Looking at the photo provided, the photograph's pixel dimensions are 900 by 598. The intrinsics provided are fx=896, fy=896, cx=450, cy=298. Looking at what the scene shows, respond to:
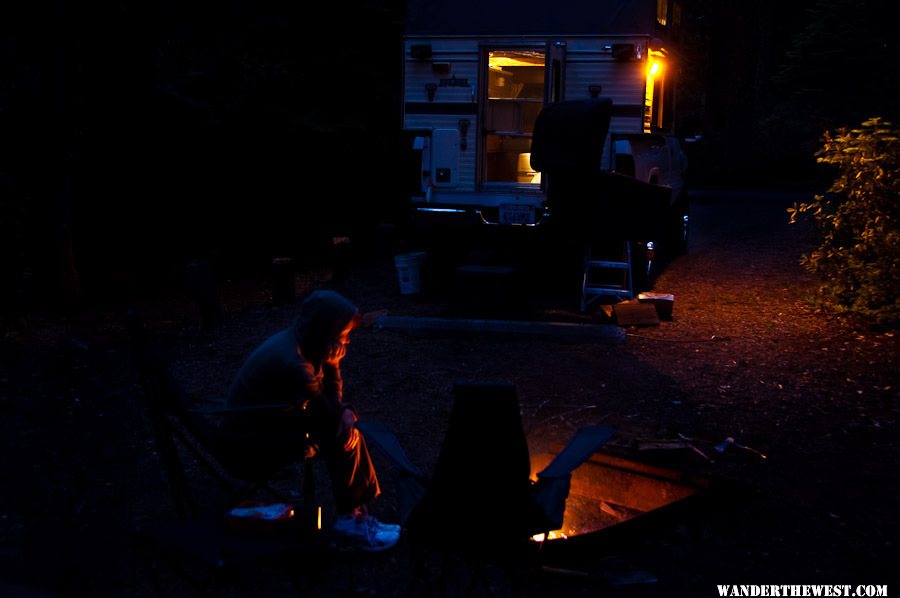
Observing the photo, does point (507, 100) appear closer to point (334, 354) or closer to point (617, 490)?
point (617, 490)

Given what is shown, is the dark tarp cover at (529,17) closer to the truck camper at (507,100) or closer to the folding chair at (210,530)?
the truck camper at (507,100)

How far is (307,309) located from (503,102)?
24.3 feet

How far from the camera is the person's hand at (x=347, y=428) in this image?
13.5 ft

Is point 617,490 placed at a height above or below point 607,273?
below

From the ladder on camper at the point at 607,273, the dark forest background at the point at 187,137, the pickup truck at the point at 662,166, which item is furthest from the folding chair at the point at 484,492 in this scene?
the dark forest background at the point at 187,137

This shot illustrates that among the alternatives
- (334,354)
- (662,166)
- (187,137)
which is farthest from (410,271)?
(334,354)

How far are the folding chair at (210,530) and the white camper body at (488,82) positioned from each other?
20.2 feet

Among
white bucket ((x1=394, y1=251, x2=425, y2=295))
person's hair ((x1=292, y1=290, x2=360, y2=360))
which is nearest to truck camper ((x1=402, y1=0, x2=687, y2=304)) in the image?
white bucket ((x1=394, y1=251, x2=425, y2=295))

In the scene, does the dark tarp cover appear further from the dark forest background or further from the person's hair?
the person's hair

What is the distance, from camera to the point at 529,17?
10.0 meters

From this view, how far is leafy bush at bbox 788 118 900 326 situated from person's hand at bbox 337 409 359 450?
19.8 feet

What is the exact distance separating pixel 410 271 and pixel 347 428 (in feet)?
20.4

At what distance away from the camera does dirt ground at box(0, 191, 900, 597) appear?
4.10m

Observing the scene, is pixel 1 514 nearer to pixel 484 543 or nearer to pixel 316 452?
pixel 316 452
